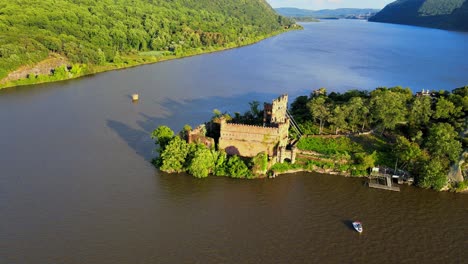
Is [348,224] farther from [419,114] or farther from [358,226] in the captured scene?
[419,114]

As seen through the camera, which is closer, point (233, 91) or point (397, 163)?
point (397, 163)

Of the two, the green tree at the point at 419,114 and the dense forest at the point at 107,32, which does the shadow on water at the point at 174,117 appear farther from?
the dense forest at the point at 107,32

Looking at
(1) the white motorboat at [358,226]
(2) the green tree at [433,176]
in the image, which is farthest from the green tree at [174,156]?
(2) the green tree at [433,176]

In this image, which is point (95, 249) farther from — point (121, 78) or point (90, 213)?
point (121, 78)

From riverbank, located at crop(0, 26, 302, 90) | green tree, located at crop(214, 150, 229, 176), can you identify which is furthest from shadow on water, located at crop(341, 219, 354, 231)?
riverbank, located at crop(0, 26, 302, 90)

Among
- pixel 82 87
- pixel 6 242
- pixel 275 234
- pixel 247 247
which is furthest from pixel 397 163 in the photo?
pixel 82 87

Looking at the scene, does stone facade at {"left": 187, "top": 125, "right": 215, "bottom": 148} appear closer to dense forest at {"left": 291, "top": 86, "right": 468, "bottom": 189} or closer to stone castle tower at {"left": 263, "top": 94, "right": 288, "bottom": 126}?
stone castle tower at {"left": 263, "top": 94, "right": 288, "bottom": 126}

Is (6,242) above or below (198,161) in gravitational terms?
below
